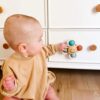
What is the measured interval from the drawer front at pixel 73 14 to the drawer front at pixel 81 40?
0.10 feet

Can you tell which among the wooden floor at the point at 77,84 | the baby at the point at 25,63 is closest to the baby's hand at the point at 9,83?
the baby at the point at 25,63

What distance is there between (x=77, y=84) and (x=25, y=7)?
440 mm

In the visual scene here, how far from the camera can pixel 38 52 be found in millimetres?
886

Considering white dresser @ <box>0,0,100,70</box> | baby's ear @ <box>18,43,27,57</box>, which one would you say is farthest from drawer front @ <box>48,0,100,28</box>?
baby's ear @ <box>18,43,27,57</box>

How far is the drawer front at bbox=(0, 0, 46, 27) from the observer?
0.99 metres

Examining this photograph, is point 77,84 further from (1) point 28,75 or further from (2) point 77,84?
(1) point 28,75

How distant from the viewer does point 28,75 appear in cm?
89

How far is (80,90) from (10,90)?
35cm

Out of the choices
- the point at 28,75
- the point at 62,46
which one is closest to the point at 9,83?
the point at 28,75

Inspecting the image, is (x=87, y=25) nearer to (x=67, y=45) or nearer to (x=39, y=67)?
(x=67, y=45)

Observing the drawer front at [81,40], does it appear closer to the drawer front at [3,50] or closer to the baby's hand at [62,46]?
the baby's hand at [62,46]

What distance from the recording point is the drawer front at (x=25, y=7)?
0.99 meters

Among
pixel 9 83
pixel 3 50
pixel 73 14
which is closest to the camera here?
pixel 9 83

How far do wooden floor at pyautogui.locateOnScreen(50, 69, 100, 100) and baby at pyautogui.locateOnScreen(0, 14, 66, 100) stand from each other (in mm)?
89
